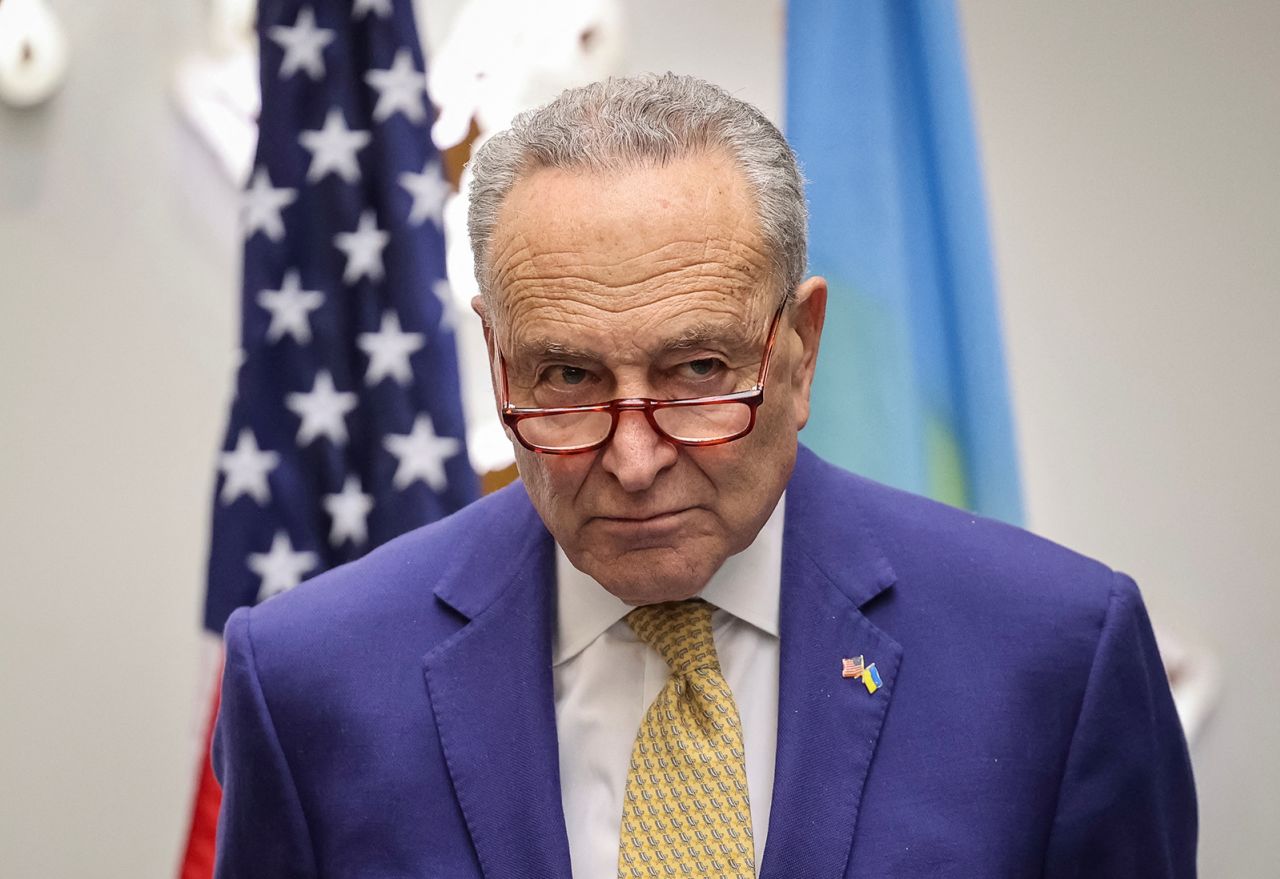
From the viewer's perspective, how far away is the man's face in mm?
1517

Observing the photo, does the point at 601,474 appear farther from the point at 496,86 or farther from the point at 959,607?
the point at 496,86

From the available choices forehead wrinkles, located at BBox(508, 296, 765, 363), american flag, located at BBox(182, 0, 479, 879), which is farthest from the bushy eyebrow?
american flag, located at BBox(182, 0, 479, 879)

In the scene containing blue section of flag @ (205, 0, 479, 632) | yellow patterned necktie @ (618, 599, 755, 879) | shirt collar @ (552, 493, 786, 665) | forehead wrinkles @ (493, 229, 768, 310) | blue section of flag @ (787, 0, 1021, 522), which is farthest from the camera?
blue section of flag @ (205, 0, 479, 632)

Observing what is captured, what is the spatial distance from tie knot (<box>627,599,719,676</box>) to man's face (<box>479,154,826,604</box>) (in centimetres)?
11

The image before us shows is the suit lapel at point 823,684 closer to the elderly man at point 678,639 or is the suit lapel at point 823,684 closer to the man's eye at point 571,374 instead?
the elderly man at point 678,639

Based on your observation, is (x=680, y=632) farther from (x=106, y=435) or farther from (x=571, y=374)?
(x=106, y=435)

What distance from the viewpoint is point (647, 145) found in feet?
5.05

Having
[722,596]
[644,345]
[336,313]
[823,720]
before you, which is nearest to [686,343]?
[644,345]

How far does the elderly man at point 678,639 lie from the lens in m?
1.55

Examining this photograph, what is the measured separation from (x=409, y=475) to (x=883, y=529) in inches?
51.1

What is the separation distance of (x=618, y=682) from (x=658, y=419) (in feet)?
1.29

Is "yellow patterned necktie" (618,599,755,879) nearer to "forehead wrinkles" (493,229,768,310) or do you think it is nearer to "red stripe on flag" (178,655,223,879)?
"forehead wrinkles" (493,229,768,310)

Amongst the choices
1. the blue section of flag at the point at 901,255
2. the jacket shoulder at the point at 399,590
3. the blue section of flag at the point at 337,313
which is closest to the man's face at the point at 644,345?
the jacket shoulder at the point at 399,590

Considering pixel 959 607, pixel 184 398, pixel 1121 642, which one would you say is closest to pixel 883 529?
pixel 959 607
